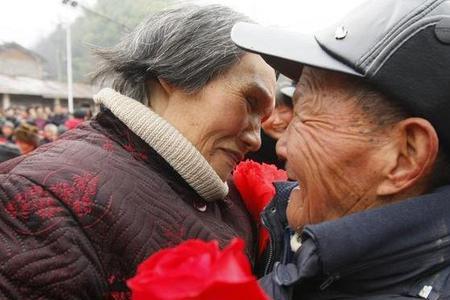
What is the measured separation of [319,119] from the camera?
3.84 ft

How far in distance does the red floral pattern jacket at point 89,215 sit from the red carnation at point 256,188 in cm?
36

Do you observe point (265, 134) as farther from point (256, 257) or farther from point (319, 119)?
point (319, 119)

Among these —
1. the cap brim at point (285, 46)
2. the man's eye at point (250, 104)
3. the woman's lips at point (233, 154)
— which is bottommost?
the woman's lips at point (233, 154)

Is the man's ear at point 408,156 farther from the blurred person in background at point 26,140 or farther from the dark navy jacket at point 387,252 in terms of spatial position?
the blurred person in background at point 26,140

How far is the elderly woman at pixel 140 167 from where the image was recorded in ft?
3.94

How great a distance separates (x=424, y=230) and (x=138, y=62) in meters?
1.08

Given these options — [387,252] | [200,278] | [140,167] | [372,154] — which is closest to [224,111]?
[140,167]

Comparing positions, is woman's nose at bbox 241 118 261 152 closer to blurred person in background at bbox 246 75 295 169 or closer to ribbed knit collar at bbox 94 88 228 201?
ribbed knit collar at bbox 94 88 228 201

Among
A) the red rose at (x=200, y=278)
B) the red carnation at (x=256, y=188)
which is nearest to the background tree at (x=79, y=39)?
the red carnation at (x=256, y=188)

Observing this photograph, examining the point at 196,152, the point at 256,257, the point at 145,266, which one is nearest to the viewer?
the point at 145,266

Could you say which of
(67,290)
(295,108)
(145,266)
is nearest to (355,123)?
(295,108)

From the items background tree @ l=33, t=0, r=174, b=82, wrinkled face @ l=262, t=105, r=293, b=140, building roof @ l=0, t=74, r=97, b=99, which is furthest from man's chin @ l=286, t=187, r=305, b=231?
building roof @ l=0, t=74, r=97, b=99

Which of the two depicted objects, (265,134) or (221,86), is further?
(265,134)

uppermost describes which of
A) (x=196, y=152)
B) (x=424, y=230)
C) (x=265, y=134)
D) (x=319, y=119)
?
(x=319, y=119)
